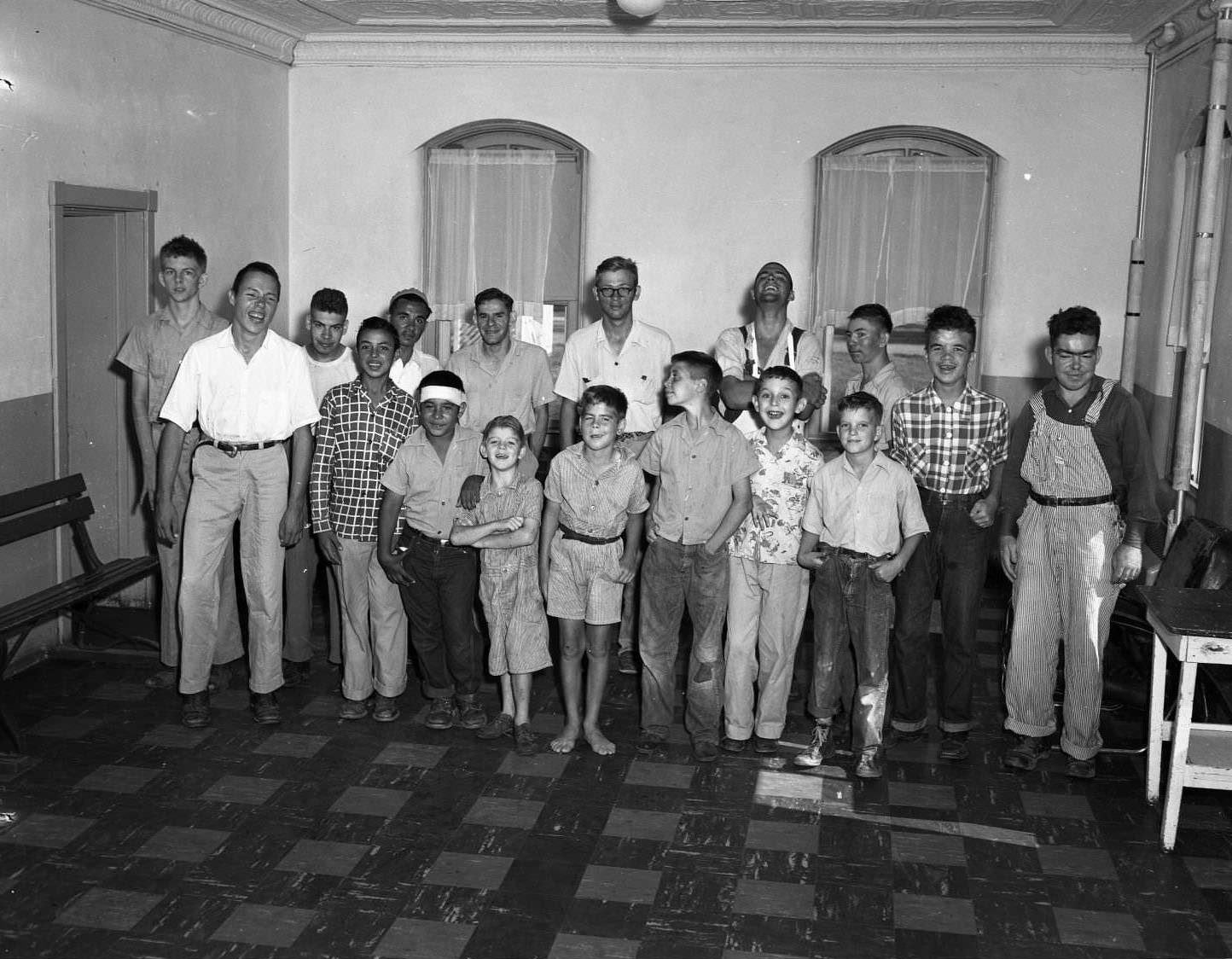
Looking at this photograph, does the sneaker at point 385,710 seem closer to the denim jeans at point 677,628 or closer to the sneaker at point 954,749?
the denim jeans at point 677,628

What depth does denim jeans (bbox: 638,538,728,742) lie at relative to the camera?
509cm

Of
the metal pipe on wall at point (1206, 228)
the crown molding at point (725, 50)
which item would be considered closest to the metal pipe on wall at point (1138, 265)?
the crown molding at point (725, 50)

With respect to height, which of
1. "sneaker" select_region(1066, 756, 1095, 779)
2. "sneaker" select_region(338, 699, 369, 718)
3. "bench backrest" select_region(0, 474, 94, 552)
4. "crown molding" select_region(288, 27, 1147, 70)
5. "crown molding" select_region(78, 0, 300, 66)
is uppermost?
"crown molding" select_region(288, 27, 1147, 70)

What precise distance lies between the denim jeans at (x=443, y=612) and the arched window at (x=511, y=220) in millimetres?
3557

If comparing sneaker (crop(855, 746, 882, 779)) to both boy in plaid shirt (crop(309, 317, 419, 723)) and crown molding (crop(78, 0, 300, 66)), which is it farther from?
crown molding (crop(78, 0, 300, 66))

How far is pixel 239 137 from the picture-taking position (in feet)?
26.5

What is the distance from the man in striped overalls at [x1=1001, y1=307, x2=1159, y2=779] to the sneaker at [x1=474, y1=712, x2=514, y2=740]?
1.99 m

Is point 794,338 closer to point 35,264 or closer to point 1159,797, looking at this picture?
point 1159,797

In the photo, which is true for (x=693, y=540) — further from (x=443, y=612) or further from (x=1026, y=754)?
(x=1026, y=754)

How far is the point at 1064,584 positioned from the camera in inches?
195

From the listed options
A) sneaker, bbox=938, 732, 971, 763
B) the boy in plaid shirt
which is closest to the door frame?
the boy in plaid shirt

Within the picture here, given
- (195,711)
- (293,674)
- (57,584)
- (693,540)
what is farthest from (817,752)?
(57,584)

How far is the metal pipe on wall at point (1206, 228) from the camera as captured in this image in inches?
241

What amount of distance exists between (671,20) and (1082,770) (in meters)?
5.10
